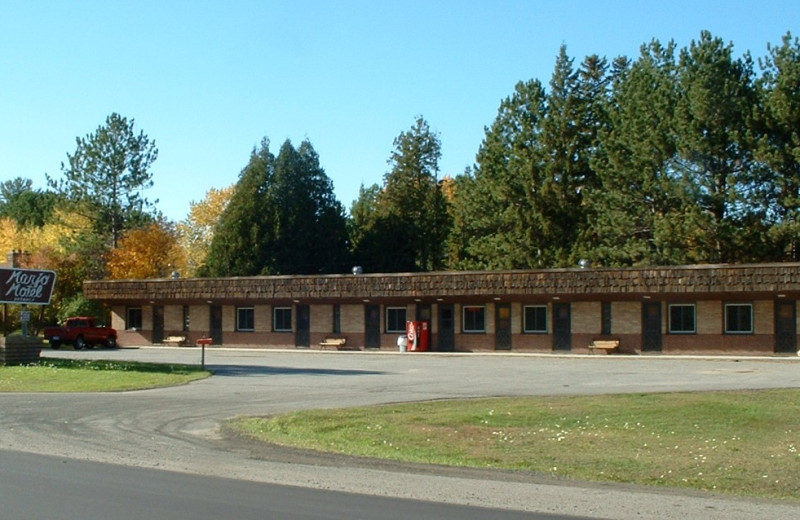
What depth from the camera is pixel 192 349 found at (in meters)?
53.9

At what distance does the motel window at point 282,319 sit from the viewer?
176ft

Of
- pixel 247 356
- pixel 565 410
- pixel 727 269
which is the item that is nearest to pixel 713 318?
pixel 727 269

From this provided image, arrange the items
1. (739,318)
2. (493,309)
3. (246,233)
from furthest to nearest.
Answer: (246,233) → (493,309) → (739,318)

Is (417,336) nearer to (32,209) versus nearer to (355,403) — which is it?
(355,403)

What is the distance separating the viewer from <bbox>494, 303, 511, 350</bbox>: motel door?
48.1m

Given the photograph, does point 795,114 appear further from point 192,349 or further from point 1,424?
point 1,424

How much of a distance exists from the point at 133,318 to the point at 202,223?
36739mm

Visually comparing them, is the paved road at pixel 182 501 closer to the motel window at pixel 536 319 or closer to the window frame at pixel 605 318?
the window frame at pixel 605 318

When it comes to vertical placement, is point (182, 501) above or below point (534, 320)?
below

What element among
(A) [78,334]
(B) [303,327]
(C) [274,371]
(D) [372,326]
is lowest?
(C) [274,371]

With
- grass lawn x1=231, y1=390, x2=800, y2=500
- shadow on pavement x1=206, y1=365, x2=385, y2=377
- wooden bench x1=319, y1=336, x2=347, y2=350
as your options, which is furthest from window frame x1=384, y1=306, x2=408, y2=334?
grass lawn x1=231, y1=390, x2=800, y2=500

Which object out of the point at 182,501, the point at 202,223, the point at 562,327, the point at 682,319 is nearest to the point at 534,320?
the point at 562,327

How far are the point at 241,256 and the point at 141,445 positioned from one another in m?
60.9

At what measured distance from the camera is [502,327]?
48344 millimetres
